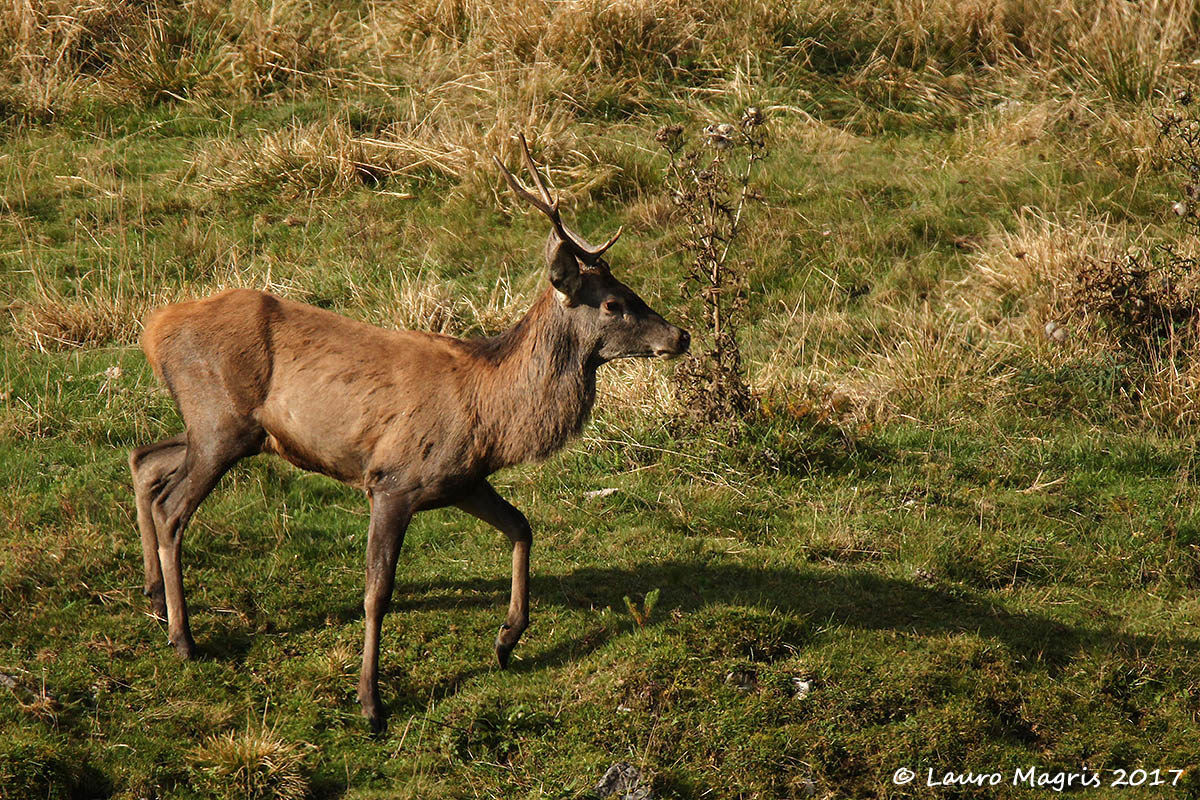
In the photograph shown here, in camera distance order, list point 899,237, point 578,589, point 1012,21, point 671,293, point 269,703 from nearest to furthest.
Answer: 1. point 269,703
2. point 578,589
3. point 671,293
4. point 899,237
5. point 1012,21

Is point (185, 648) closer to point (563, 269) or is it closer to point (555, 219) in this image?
point (563, 269)

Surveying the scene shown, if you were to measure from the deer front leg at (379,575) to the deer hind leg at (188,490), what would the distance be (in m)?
0.80

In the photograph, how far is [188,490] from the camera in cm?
645

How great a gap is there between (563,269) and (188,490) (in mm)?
2161

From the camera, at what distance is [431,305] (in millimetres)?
10023

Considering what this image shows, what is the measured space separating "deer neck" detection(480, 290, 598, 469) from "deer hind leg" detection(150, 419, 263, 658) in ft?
4.00

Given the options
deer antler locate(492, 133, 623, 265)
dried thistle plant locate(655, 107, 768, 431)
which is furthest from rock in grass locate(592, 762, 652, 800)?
dried thistle plant locate(655, 107, 768, 431)

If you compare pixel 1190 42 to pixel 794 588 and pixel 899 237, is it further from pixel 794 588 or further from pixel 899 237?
pixel 794 588

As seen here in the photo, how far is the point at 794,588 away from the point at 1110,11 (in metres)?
8.92

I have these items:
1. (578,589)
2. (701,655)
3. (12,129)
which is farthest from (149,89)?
(701,655)

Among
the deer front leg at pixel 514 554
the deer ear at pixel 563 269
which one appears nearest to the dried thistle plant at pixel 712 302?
the deer ear at pixel 563 269

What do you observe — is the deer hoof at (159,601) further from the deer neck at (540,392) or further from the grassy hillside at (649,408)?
the deer neck at (540,392)

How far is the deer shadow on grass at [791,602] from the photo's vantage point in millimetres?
6957
